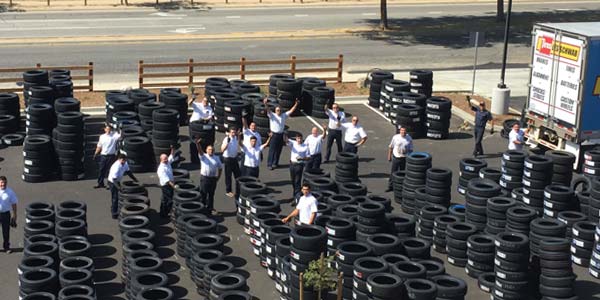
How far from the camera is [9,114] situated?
32.6 metres

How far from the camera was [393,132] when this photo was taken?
3459 cm

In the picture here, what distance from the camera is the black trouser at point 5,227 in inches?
899

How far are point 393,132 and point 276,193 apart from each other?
26.5 feet

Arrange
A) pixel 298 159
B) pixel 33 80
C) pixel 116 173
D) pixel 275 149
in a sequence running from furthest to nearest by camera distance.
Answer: pixel 33 80, pixel 275 149, pixel 298 159, pixel 116 173

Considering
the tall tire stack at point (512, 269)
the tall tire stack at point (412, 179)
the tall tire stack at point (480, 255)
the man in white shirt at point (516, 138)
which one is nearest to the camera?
the tall tire stack at point (512, 269)

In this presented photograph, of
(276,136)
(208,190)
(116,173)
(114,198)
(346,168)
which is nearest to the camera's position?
(116,173)

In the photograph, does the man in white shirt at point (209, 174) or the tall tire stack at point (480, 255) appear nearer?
the tall tire stack at point (480, 255)

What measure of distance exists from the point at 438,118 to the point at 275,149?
6.48m

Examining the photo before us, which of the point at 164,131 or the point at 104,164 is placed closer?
the point at 104,164

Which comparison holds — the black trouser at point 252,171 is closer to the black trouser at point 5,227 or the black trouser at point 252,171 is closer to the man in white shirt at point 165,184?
the man in white shirt at point 165,184

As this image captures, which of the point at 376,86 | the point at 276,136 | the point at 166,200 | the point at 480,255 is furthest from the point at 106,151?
the point at 376,86

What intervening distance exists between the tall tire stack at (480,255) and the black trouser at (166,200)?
24.9 feet

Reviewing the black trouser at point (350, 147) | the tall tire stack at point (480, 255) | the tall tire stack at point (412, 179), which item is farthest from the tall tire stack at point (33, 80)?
the tall tire stack at point (480, 255)

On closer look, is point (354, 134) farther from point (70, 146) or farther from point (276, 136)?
point (70, 146)
